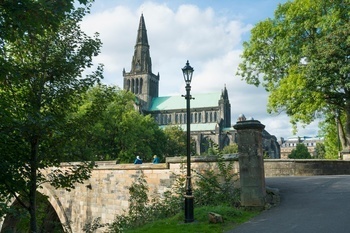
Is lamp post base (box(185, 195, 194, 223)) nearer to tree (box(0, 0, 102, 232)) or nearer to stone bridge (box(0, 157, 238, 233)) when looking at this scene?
stone bridge (box(0, 157, 238, 233))

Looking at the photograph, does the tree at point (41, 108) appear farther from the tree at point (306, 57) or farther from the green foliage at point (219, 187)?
the tree at point (306, 57)

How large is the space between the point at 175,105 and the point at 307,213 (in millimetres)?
92994

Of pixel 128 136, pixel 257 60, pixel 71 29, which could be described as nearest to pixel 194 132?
pixel 128 136

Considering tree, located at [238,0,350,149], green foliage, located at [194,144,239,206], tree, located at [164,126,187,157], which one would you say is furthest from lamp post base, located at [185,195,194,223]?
tree, located at [164,126,187,157]

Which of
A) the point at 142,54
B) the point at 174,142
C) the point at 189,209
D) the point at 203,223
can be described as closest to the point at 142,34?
the point at 142,54

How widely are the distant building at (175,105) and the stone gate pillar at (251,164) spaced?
82645mm

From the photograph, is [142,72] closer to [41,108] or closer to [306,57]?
[306,57]

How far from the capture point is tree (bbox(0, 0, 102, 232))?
8297 mm

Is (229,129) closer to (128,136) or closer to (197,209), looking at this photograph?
(128,136)

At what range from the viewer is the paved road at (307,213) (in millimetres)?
6602

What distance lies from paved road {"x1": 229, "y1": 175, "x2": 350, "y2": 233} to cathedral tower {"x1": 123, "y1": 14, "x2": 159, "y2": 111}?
9084cm

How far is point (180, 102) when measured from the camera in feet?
330

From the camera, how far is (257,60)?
27.5 metres

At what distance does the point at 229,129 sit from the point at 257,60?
6783 cm
